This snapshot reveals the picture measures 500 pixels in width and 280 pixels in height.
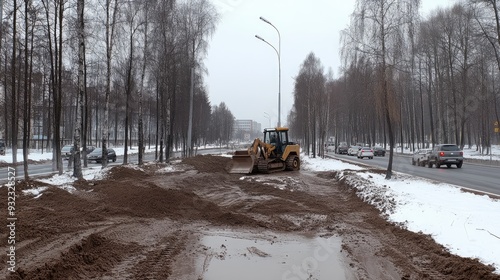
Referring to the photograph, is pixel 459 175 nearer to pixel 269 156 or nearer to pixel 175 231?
pixel 269 156

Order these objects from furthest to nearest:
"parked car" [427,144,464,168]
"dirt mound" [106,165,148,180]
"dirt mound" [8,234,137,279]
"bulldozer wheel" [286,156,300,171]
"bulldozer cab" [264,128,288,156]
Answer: "parked car" [427,144,464,168]
"bulldozer cab" [264,128,288,156]
"bulldozer wheel" [286,156,300,171]
"dirt mound" [106,165,148,180]
"dirt mound" [8,234,137,279]

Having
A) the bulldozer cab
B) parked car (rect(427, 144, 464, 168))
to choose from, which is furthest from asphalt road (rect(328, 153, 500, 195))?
the bulldozer cab

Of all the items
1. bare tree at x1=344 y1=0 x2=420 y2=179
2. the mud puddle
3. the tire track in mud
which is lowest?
the mud puddle

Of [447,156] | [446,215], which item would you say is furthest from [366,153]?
[446,215]

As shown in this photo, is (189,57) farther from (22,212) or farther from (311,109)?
(22,212)

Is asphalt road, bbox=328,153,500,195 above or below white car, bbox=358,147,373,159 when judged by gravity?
below

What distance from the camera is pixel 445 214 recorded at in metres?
8.78

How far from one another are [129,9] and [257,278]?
24.8 metres

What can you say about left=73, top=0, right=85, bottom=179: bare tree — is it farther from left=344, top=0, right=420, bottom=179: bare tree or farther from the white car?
the white car

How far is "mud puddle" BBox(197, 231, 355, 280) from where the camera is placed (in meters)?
5.82

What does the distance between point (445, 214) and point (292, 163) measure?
15.5 m

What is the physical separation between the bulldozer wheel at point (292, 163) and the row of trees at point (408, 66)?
5832mm

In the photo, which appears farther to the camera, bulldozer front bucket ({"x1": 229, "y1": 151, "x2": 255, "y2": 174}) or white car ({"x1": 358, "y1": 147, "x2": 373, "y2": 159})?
white car ({"x1": 358, "y1": 147, "x2": 373, "y2": 159})

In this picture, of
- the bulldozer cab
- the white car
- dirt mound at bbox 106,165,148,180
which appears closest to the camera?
dirt mound at bbox 106,165,148,180
